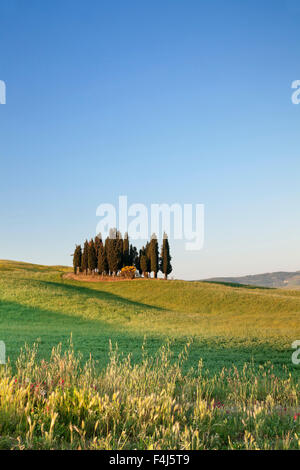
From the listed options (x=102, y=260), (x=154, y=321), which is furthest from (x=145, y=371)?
(x=102, y=260)

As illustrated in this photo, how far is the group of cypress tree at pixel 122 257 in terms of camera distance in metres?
55.9

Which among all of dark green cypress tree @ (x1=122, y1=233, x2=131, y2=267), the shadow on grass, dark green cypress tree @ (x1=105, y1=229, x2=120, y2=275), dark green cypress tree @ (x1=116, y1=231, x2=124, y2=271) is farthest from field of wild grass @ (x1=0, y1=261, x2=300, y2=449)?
dark green cypress tree @ (x1=122, y1=233, x2=131, y2=267)

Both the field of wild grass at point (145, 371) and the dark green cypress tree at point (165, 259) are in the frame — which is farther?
the dark green cypress tree at point (165, 259)

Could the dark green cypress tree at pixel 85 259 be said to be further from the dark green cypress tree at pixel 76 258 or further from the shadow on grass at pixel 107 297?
the shadow on grass at pixel 107 297

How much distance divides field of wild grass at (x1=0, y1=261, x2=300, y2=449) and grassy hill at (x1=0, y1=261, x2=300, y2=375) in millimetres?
83

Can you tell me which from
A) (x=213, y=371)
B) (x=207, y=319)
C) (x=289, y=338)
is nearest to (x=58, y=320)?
(x=207, y=319)

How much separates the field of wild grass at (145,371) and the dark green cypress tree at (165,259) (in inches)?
326

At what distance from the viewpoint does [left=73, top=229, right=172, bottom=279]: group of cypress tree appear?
2202 inches

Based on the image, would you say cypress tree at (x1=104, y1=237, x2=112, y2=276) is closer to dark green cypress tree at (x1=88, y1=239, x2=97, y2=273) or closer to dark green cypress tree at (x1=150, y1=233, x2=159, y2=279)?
dark green cypress tree at (x1=88, y1=239, x2=97, y2=273)

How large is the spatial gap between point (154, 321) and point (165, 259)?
1271 inches

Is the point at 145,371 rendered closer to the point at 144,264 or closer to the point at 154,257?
the point at 154,257

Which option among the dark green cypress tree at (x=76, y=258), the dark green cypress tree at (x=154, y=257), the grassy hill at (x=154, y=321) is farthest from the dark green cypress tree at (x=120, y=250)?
the dark green cypress tree at (x=76, y=258)

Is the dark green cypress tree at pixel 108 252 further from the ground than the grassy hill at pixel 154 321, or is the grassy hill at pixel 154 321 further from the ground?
the dark green cypress tree at pixel 108 252

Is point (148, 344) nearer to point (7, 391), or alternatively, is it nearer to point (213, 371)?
point (213, 371)
